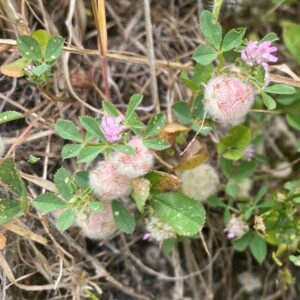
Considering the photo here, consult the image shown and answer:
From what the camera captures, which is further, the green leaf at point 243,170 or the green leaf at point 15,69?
the green leaf at point 243,170

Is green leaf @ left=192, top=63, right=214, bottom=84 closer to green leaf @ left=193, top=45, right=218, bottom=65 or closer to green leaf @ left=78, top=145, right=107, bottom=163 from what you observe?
green leaf @ left=193, top=45, right=218, bottom=65

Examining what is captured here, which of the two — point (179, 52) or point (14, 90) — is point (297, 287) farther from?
point (14, 90)

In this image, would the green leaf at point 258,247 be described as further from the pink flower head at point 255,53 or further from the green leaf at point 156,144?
the pink flower head at point 255,53

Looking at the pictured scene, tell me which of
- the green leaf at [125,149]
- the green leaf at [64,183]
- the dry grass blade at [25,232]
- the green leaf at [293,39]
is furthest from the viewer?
the green leaf at [293,39]

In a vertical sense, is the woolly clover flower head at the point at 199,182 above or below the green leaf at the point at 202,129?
below

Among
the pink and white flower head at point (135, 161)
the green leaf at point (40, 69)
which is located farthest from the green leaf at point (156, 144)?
the green leaf at point (40, 69)

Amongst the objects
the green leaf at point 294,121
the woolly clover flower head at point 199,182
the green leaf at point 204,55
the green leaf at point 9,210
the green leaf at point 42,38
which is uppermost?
the green leaf at point 42,38

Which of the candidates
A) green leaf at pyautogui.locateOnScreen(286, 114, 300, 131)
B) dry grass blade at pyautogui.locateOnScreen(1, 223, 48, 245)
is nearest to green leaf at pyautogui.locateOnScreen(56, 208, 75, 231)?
dry grass blade at pyautogui.locateOnScreen(1, 223, 48, 245)
